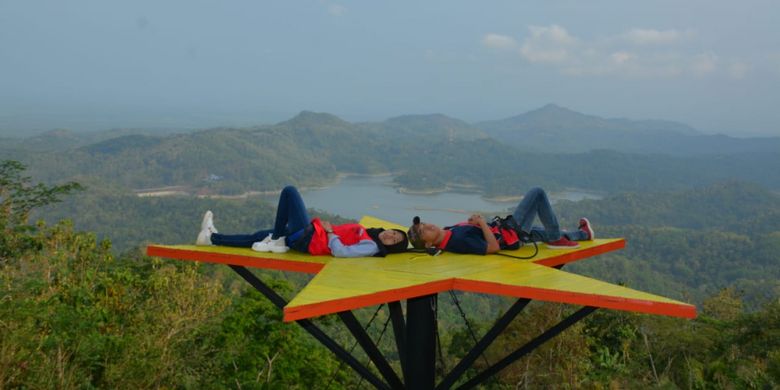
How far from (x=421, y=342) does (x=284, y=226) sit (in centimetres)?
188

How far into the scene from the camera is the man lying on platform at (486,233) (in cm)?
540

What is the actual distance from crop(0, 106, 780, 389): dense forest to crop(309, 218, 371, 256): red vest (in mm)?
771

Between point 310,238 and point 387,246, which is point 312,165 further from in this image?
point 387,246

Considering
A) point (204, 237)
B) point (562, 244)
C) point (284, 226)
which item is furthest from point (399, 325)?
point (204, 237)

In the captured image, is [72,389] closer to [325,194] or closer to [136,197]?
[136,197]

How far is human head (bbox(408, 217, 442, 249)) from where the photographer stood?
17.7 feet

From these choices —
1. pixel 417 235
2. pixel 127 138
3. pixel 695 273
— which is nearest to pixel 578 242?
pixel 417 235

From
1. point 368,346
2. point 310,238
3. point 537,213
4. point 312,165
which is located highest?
point 537,213

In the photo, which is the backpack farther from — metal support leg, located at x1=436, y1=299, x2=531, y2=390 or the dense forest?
the dense forest

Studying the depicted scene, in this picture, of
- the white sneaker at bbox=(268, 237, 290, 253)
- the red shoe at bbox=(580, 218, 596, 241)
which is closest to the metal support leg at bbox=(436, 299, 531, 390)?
the red shoe at bbox=(580, 218, 596, 241)

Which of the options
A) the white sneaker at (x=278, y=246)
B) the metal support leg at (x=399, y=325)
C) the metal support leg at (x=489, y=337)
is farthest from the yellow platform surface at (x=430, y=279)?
the metal support leg at (x=399, y=325)

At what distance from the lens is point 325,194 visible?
13500 cm

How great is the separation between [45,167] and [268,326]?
13177cm

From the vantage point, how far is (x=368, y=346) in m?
5.07
